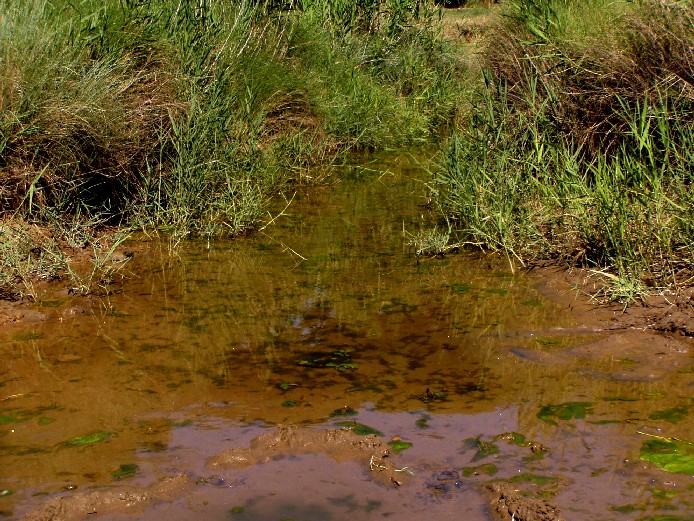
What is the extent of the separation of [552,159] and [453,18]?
8515 millimetres

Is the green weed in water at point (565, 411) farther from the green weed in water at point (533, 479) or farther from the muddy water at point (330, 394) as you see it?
the green weed in water at point (533, 479)

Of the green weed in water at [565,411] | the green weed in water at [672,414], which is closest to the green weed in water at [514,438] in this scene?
the green weed in water at [565,411]

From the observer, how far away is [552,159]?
248 inches

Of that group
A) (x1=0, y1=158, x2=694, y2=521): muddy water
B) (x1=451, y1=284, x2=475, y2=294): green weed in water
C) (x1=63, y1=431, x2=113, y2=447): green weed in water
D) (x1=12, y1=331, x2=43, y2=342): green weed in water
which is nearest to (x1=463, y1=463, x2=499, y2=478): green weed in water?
(x1=0, y1=158, x2=694, y2=521): muddy water

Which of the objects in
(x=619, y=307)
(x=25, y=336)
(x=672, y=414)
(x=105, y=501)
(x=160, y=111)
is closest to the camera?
(x=105, y=501)

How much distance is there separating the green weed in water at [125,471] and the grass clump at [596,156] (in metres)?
2.69

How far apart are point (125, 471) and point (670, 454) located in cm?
188

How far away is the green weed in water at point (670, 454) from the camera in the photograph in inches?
127

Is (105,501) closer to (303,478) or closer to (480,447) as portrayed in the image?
(303,478)

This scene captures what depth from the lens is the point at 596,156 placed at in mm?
6520

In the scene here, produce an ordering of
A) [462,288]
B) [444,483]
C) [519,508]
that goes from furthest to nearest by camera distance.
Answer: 1. [462,288]
2. [444,483]
3. [519,508]

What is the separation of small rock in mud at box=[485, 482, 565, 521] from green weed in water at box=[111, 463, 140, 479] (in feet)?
4.00

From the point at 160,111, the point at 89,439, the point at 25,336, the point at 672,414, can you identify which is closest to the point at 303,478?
the point at 89,439

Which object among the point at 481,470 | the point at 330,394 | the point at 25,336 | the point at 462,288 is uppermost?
the point at 481,470
